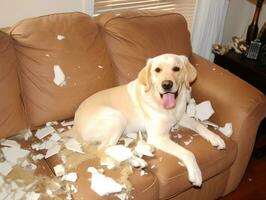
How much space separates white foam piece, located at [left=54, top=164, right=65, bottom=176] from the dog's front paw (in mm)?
826

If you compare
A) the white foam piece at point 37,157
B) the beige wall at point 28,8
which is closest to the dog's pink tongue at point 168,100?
the white foam piece at point 37,157

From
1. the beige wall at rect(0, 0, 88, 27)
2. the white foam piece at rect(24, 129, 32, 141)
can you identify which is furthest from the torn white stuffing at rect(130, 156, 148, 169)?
the beige wall at rect(0, 0, 88, 27)

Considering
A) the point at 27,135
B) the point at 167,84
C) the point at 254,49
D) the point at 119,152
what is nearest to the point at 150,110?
the point at 167,84

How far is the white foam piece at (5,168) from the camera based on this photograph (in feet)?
5.47

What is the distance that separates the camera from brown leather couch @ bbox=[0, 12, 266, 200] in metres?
1.81

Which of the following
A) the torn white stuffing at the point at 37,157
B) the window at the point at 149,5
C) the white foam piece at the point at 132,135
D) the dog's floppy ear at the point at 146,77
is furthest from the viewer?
the window at the point at 149,5

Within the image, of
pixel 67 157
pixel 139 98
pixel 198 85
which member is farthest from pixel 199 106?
pixel 67 157

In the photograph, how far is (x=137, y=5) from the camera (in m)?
2.84

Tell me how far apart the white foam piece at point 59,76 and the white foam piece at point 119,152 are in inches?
18.6

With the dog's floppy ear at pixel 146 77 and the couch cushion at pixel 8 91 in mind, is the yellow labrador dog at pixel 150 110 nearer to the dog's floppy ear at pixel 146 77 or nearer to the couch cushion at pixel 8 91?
the dog's floppy ear at pixel 146 77

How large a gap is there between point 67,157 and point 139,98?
53cm

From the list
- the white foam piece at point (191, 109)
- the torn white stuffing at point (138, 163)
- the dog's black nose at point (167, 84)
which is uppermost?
the dog's black nose at point (167, 84)

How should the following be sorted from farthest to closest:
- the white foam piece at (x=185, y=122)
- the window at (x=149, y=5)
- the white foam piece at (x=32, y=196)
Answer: the window at (x=149, y=5)
the white foam piece at (x=185, y=122)
the white foam piece at (x=32, y=196)

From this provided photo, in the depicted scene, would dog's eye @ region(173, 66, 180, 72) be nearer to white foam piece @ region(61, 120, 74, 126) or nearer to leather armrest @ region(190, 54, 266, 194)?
leather armrest @ region(190, 54, 266, 194)
